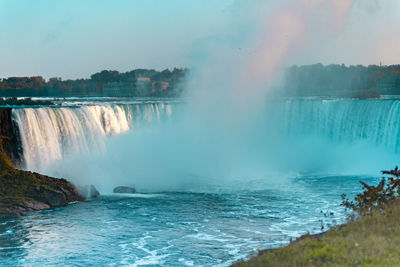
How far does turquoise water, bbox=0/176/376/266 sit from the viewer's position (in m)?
11.5

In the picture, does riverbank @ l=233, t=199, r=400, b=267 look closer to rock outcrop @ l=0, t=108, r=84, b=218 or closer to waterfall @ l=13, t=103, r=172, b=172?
rock outcrop @ l=0, t=108, r=84, b=218

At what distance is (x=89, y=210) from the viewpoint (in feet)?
54.3

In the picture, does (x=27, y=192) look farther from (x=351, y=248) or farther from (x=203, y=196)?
(x=351, y=248)

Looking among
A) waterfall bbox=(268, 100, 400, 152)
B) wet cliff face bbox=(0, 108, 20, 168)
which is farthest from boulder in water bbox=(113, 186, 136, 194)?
waterfall bbox=(268, 100, 400, 152)

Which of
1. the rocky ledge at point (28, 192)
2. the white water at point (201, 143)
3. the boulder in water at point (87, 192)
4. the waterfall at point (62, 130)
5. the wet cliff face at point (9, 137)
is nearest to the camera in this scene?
the rocky ledge at point (28, 192)

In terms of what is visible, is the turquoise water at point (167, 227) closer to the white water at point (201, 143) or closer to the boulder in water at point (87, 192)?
the boulder in water at point (87, 192)

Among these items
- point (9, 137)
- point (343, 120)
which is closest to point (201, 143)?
point (343, 120)

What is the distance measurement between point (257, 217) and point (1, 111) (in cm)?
1147

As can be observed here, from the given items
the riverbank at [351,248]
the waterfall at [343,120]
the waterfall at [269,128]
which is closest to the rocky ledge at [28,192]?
the waterfall at [269,128]

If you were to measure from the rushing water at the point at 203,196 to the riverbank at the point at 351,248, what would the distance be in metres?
2.28

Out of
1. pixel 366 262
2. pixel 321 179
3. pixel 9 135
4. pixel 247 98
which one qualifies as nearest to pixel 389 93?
pixel 247 98

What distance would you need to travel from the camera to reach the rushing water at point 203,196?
12016 mm

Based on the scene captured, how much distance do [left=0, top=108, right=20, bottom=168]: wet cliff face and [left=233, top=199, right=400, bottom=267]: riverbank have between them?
14.1m

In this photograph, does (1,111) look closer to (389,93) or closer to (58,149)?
(58,149)
